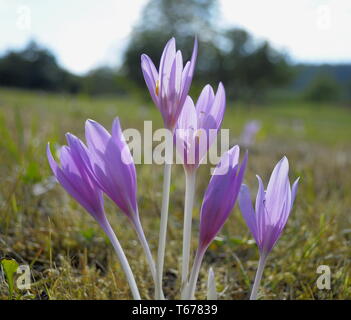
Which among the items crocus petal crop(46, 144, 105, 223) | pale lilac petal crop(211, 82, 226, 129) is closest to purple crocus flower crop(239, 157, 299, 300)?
pale lilac petal crop(211, 82, 226, 129)

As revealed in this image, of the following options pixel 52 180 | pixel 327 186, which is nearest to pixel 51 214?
pixel 52 180

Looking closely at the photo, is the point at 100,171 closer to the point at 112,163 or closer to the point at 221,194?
the point at 112,163

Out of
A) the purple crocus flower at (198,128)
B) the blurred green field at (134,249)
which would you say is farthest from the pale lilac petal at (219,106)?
the blurred green field at (134,249)

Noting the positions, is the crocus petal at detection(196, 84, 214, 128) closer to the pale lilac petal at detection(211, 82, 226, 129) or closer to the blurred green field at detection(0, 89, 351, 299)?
the pale lilac petal at detection(211, 82, 226, 129)

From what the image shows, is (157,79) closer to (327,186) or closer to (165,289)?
(165,289)

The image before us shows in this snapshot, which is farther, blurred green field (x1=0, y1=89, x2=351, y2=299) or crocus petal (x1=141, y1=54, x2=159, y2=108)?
blurred green field (x1=0, y1=89, x2=351, y2=299)

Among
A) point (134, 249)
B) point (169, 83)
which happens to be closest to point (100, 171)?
point (169, 83)

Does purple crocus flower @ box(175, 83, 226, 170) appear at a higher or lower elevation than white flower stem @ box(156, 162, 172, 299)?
higher

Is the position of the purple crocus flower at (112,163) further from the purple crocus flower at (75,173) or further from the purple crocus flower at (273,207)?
the purple crocus flower at (273,207)
